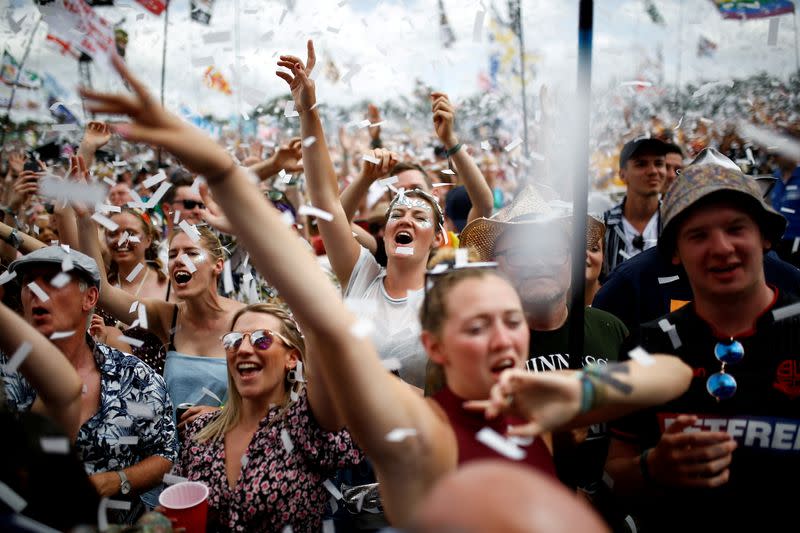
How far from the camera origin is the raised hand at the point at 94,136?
407 centimetres

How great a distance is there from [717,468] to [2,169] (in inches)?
364

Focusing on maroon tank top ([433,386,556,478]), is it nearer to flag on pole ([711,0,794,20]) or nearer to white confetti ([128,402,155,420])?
white confetti ([128,402,155,420])

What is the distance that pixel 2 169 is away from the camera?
812 cm

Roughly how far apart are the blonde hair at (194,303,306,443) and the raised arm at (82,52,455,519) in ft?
3.87

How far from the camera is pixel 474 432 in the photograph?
163 centimetres

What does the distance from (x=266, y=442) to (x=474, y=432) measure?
1.17m

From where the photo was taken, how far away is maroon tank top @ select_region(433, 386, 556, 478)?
158 cm

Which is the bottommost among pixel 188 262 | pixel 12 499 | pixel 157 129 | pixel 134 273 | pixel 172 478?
pixel 172 478

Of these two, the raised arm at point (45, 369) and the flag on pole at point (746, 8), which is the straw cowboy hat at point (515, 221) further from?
the flag on pole at point (746, 8)

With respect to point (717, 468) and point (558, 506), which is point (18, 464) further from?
point (717, 468)

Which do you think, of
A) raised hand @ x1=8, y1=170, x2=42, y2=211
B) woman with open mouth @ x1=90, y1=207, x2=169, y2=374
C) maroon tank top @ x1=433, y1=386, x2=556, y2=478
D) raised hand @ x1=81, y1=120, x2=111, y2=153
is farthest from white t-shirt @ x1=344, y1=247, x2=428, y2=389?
raised hand @ x1=8, y1=170, x2=42, y2=211

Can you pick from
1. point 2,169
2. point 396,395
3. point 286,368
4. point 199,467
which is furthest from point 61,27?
point 2,169

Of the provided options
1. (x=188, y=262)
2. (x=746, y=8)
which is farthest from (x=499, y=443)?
(x=746, y=8)

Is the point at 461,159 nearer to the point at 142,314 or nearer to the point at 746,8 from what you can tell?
the point at 142,314
